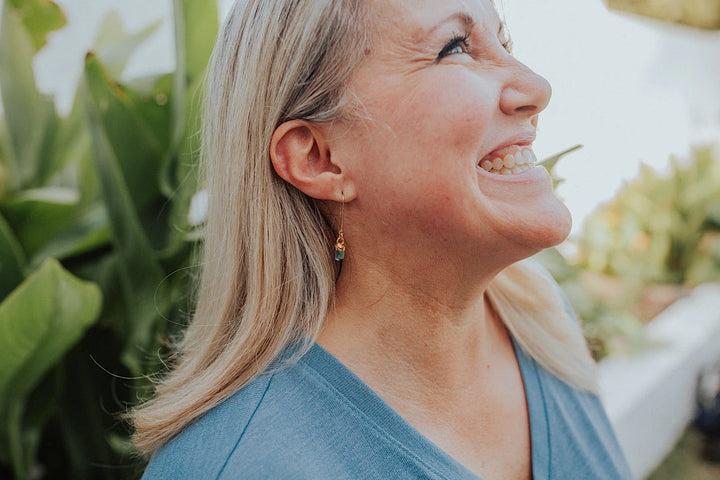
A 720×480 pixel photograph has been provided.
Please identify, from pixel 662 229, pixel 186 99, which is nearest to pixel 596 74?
pixel 662 229

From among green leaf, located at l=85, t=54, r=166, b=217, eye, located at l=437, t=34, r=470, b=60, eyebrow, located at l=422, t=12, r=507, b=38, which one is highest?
eyebrow, located at l=422, t=12, r=507, b=38

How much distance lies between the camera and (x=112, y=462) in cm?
179

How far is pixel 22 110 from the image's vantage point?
1723mm

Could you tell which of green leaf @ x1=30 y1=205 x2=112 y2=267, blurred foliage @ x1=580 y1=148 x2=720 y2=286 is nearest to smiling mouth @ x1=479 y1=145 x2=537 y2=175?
green leaf @ x1=30 y1=205 x2=112 y2=267

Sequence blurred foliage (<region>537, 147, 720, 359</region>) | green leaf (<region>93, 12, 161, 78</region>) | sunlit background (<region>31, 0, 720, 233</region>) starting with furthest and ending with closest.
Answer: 1. blurred foliage (<region>537, 147, 720, 359</region>)
2. sunlit background (<region>31, 0, 720, 233</region>)
3. green leaf (<region>93, 12, 161, 78</region>)

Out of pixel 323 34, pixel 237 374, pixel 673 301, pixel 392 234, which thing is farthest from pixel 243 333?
pixel 673 301

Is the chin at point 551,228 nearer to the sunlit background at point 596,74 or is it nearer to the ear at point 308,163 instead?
the ear at point 308,163

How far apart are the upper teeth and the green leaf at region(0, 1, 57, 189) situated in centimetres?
131

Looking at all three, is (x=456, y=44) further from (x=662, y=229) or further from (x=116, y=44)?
(x=662, y=229)

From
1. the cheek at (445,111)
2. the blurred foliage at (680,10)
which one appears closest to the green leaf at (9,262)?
the cheek at (445,111)

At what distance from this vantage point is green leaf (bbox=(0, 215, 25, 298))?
56.1 inches

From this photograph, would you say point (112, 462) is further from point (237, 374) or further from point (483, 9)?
point (483, 9)

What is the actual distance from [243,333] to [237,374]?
0.07 m

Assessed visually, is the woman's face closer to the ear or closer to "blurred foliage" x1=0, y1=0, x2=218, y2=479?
the ear
